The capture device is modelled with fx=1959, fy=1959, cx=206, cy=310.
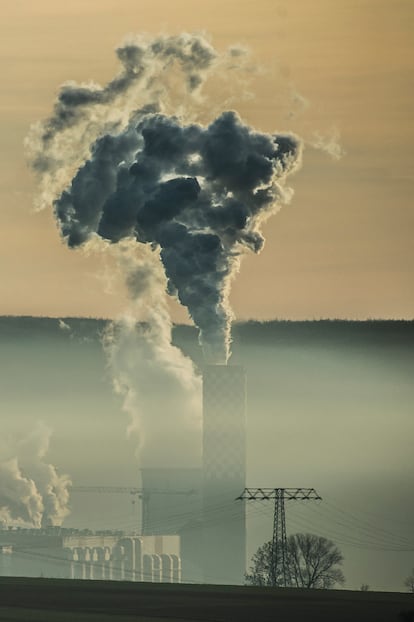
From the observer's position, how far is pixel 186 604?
8894 cm

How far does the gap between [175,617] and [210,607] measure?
324 inches

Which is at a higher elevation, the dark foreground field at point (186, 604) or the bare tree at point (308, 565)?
the bare tree at point (308, 565)

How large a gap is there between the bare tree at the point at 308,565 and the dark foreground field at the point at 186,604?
60676mm

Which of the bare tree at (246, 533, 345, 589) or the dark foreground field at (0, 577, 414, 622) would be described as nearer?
the dark foreground field at (0, 577, 414, 622)

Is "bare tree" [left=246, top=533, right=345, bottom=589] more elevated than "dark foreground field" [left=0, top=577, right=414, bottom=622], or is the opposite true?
"bare tree" [left=246, top=533, right=345, bottom=589]

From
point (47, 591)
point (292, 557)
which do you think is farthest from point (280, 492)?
point (47, 591)

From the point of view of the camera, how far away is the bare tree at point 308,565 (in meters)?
173

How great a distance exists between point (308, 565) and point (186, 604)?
92.4 meters

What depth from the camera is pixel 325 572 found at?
599ft

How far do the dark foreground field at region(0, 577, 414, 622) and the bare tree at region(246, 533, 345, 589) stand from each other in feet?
199

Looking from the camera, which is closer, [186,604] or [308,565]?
[186,604]

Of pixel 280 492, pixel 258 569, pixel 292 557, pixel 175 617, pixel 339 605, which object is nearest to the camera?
pixel 175 617

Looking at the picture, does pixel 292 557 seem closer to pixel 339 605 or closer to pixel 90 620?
pixel 339 605

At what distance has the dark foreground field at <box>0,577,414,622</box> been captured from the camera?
7619 centimetres
